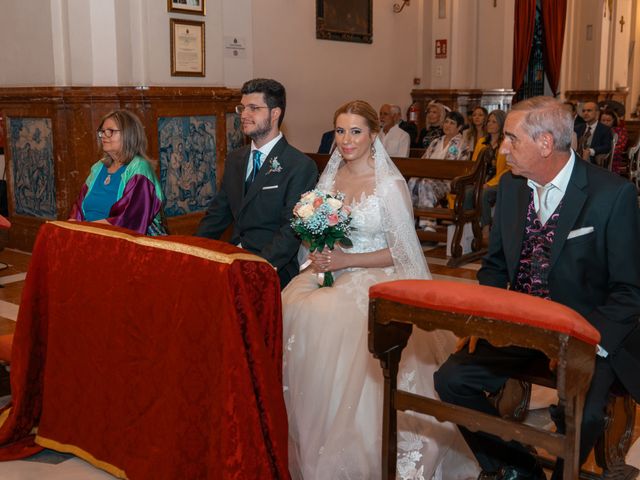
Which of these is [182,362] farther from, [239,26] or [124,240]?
[239,26]

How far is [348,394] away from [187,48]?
5335 mm

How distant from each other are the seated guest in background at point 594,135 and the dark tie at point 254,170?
303 inches

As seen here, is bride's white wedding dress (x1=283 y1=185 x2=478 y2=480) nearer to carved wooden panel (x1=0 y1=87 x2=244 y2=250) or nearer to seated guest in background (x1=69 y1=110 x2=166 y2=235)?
seated guest in background (x1=69 y1=110 x2=166 y2=235)

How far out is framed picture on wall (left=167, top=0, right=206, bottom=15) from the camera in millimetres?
7430

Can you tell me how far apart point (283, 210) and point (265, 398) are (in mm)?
1434

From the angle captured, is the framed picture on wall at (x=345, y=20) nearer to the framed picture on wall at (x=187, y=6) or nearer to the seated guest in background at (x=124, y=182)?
the framed picture on wall at (x=187, y=6)

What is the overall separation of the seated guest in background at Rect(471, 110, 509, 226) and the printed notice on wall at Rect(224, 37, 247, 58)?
2780mm

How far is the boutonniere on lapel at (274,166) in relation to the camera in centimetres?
394

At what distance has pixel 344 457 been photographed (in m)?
3.04

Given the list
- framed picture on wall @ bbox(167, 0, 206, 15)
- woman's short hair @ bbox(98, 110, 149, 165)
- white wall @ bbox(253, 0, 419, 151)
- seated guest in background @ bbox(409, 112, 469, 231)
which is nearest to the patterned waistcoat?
woman's short hair @ bbox(98, 110, 149, 165)

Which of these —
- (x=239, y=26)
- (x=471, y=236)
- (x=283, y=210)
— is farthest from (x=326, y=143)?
(x=283, y=210)

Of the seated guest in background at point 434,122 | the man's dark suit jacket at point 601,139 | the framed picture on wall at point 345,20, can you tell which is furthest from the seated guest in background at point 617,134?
the framed picture on wall at point 345,20

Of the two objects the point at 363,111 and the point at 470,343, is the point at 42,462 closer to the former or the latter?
the point at 470,343

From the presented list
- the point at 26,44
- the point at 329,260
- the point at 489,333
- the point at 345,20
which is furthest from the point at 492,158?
the point at 489,333
